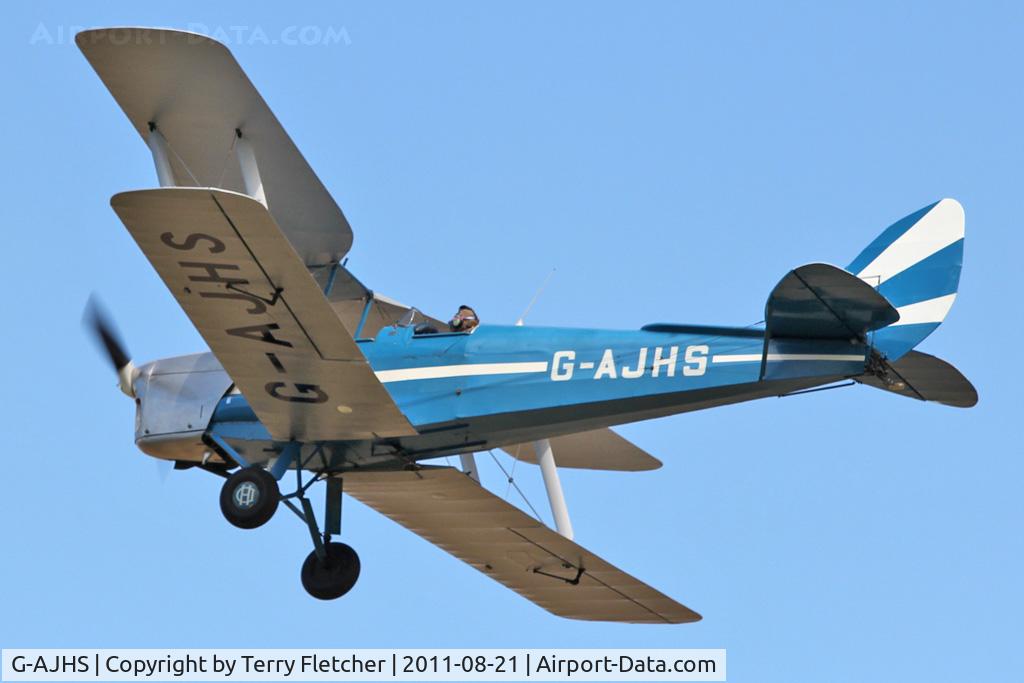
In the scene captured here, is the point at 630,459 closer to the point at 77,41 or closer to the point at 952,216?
the point at 952,216

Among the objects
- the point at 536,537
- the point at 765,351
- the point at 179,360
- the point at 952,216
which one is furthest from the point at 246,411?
the point at 952,216

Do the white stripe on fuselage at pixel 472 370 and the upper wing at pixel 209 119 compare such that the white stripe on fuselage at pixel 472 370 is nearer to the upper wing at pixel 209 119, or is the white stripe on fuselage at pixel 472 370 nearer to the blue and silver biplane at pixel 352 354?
the blue and silver biplane at pixel 352 354

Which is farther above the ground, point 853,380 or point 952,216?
point 952,216

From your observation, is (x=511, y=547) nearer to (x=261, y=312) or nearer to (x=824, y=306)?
(x=261, y=312)

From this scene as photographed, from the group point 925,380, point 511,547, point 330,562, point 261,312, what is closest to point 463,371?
point 261,312

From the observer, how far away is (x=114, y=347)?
12531 millimetres

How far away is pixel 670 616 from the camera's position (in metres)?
13.9

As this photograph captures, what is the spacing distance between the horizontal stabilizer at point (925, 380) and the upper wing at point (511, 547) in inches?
128

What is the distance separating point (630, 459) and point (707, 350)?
10.8 feet

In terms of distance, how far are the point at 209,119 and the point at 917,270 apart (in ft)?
15.9

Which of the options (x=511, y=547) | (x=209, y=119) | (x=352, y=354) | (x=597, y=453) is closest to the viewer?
(x=352, y=354)

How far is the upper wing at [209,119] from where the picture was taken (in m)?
11.7

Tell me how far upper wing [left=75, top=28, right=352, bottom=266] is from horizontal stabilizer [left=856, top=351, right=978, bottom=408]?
4.20 m

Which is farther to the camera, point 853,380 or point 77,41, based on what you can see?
point 77,41
